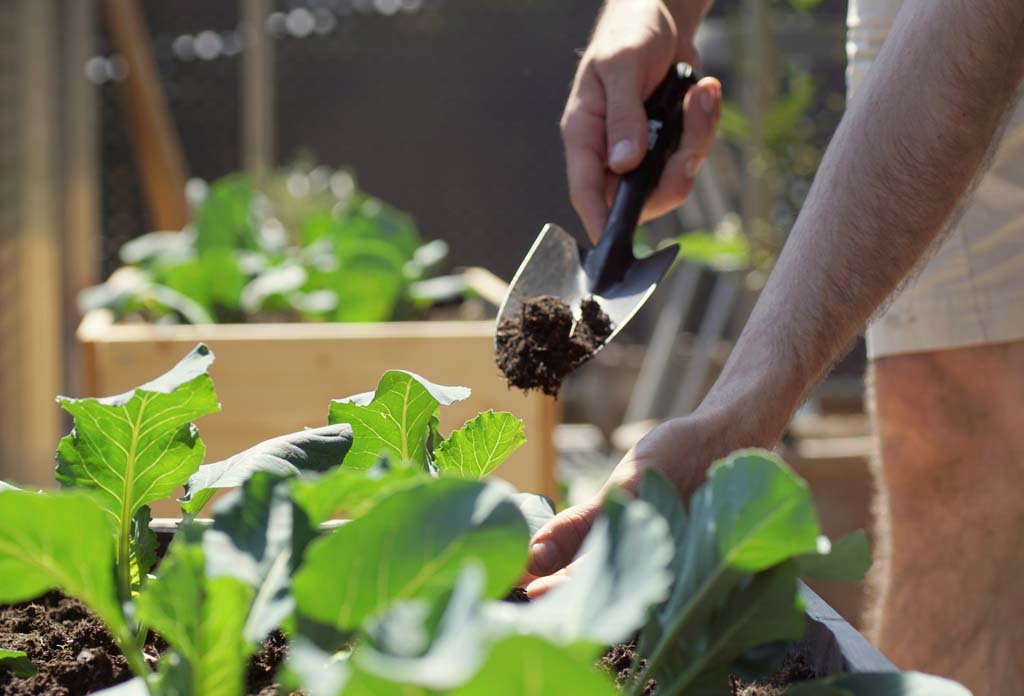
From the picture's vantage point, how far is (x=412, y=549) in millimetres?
330

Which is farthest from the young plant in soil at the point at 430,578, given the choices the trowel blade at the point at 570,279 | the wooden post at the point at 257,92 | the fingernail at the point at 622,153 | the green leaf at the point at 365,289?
the wooden post at the point at 257,92

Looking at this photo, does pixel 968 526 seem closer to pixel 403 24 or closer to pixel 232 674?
pixel 232 674

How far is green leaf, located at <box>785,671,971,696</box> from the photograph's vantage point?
375 mm

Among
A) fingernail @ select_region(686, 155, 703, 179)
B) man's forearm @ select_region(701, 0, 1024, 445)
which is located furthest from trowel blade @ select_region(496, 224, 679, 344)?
man's forearm @ select_region(701, 0, 1024, 445)

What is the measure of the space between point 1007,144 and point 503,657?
1082 mm

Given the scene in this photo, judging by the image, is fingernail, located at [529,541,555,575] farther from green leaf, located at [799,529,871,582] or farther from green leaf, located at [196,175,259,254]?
green leaf, located at [196,175,259,254]

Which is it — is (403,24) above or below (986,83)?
below

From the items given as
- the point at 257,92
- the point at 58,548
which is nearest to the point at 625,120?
the point at 58,548

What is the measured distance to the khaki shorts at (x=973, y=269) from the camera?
115 centimetres

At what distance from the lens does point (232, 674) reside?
1.18 feet

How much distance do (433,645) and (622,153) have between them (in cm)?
79

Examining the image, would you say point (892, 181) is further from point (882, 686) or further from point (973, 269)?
point (973, 269)

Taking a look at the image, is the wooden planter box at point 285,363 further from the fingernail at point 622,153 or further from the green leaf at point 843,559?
the green leaf at point 843,559

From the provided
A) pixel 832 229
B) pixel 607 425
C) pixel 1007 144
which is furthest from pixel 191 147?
pixel 832 229
